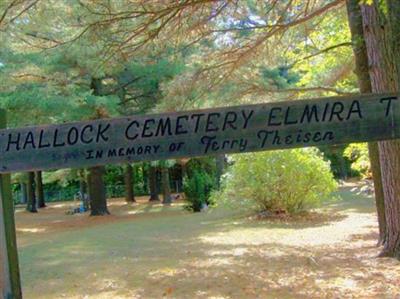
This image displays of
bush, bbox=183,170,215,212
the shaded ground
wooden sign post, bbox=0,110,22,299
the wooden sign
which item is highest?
the wooden sign

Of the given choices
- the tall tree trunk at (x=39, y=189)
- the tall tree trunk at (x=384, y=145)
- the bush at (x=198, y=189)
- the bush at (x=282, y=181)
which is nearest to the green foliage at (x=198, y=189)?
the bush at (x=198, y=189)

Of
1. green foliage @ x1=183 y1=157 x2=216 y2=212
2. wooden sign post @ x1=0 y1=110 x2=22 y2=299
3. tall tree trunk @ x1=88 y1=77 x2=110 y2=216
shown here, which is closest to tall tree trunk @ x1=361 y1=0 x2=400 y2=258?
wooden sign post @ x1=0 y1=110 x2=22 y2=299

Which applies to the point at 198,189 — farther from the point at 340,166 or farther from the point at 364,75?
the point at 340,166

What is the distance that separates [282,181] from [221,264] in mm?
6776

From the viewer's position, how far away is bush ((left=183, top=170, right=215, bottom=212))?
18.4m

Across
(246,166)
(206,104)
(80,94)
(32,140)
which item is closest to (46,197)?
(80,94)

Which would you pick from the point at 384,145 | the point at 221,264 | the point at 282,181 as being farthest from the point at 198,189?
the point at 384,145

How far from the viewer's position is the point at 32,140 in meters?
3.10

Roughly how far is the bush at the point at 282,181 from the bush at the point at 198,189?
378 cm

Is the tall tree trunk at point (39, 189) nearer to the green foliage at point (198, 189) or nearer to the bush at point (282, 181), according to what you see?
the green foliage at point (198, 189)

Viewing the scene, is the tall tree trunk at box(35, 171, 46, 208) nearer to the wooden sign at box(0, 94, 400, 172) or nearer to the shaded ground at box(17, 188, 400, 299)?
the shaded ground at box(17, 188, 400, 299)

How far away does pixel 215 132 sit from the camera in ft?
9.70

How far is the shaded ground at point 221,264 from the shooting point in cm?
581

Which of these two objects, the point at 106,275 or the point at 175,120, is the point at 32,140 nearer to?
the point at 175,120
